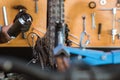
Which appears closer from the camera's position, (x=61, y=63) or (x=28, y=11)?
(x=61, y=63)

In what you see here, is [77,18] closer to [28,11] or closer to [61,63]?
[28,11]

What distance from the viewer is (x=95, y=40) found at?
2.06 metres

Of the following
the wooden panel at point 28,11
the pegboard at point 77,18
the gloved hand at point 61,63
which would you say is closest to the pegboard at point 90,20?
the pegboard at point 77,18

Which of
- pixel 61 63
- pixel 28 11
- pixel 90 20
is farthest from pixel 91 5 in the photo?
pixel 61 63

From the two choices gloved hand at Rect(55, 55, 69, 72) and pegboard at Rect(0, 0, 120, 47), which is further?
pegboard at Rect(0, 0, 120, 47)

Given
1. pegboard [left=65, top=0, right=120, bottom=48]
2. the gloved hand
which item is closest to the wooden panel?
pegboard [left=65, top=0, right=120, bottom=48]

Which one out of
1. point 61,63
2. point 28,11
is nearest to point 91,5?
point 28,11

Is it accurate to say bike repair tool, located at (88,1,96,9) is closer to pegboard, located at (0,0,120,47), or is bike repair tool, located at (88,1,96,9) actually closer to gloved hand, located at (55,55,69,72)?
pegboard, located at (0,0,120,47)

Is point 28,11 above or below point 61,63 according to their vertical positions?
above

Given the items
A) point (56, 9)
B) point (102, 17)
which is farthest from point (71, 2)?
point (56, 9)

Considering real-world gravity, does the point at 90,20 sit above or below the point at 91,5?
below

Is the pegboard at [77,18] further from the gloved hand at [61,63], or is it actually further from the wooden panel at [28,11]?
the gloved hand at [61,63]

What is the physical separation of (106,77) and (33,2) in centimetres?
186

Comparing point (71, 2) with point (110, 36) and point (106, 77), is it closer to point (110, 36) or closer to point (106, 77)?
point (110, 36)
